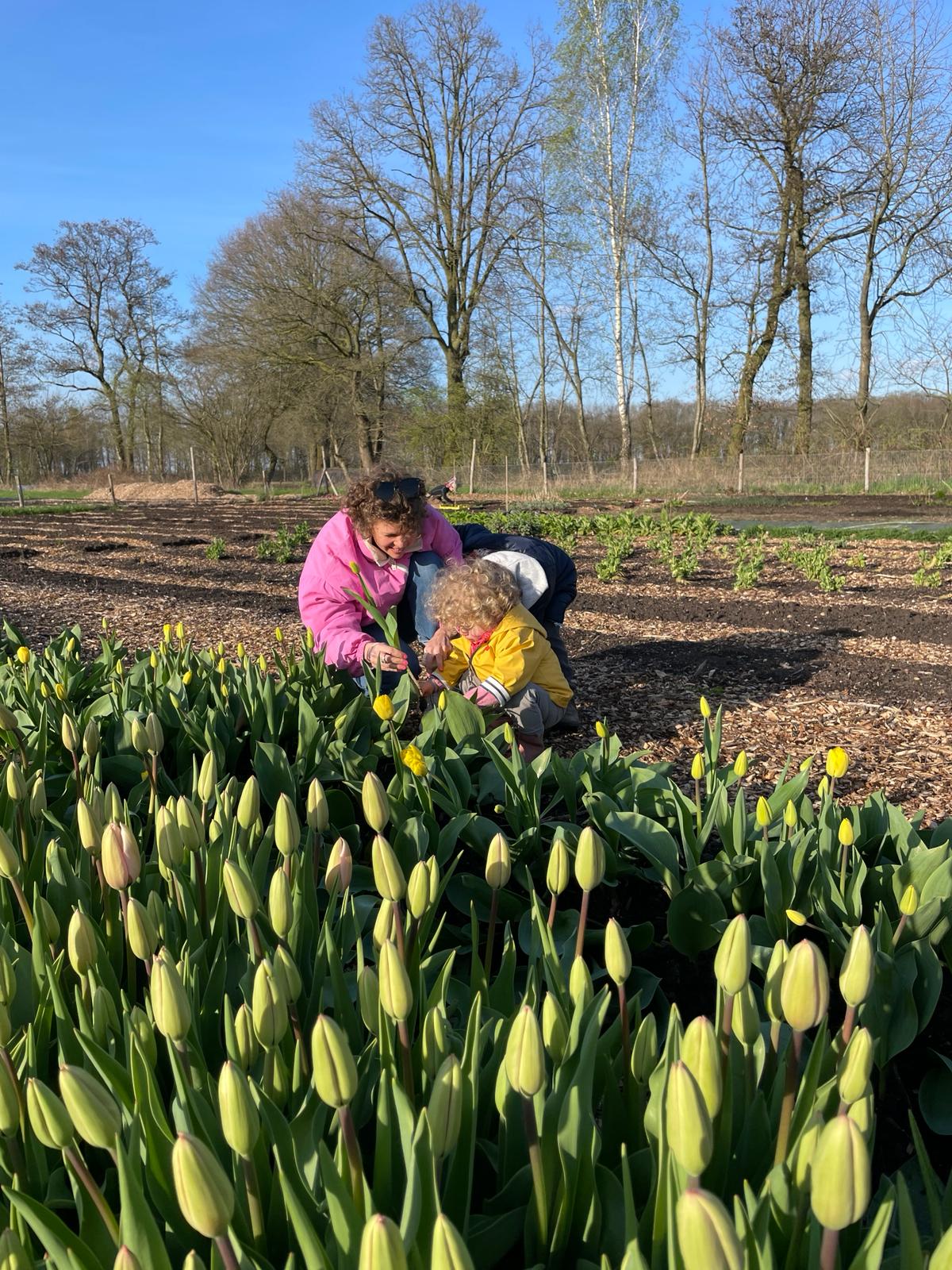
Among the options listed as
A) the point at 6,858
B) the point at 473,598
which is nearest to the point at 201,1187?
the point at 6,858

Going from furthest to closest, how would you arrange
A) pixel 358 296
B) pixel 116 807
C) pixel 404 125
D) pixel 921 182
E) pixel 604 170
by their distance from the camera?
pixel 358 296, pixel 404 125, pixel 604 170, pixel 921 182, pixel 116 807

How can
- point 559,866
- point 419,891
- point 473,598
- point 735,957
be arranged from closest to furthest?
point 735,957, point 419,891, point 559,866, point 473,598

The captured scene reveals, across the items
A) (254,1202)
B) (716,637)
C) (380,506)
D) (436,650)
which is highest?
(380,506)

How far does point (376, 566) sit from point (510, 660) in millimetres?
843

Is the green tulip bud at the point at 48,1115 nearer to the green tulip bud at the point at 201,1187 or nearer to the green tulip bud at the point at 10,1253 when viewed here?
the green tulip bud at the point at 10,1253

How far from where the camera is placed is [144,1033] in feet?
3.14

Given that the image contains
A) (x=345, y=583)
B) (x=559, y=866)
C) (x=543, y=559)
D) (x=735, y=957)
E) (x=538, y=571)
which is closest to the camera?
(x=735, y=957)

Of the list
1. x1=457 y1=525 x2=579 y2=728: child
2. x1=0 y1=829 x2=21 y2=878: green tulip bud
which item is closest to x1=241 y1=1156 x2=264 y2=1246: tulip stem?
x1=0 y1=829 x2=21 y2=878: green tulip bud

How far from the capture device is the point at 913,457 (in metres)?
23.5

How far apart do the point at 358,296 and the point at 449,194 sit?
4.42 metres

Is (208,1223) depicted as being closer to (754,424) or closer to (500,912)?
(500,912)

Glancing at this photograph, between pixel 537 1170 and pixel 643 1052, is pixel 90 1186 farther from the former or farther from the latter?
pixel 643 1052

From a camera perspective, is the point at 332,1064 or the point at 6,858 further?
the point at 6,858

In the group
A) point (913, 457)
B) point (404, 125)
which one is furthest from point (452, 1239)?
point (404, 125)
